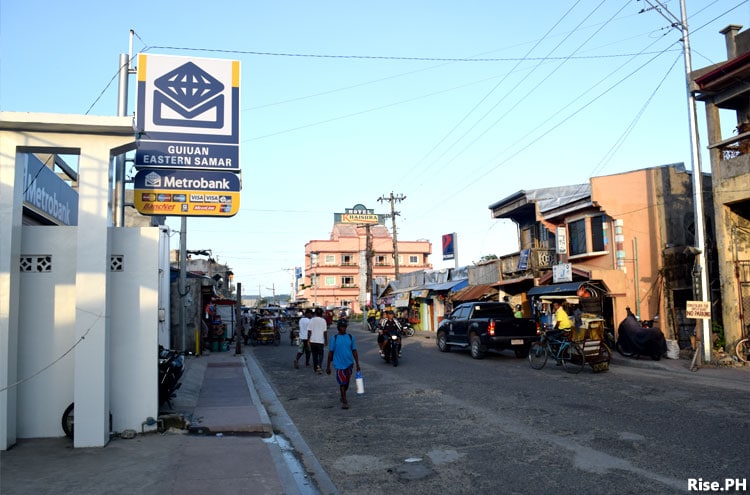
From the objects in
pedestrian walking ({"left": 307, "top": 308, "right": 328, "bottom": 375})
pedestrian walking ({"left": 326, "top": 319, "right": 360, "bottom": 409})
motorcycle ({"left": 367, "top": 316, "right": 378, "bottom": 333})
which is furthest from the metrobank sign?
motorcycle ({"left": 367, "top": 316, "right": 378, "bottom": 333})

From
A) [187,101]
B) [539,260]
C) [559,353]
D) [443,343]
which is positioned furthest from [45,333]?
[539,260]

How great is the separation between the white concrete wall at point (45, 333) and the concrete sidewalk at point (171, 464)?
1.20ft

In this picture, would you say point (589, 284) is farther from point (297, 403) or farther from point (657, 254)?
point (297, 403)

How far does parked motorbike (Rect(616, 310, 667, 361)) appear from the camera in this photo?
18.0 metres

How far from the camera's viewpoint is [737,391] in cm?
1173

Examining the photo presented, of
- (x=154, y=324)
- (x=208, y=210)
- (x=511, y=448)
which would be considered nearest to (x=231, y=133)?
(x=208, y=210)

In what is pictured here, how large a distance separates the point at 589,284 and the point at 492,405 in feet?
43.3

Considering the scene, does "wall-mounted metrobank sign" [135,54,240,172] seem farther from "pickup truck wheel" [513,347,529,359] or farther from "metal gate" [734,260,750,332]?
"metal gate" [734,260,750,332]

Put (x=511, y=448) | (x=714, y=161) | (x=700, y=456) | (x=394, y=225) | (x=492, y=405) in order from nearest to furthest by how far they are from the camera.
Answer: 1. (x=700, y=456)
2. (x=511, y=448)
3. (x=492, y=405)
4. (x=714, y=161)
5. (x=394, y=225)

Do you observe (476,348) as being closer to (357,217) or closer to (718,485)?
(718,485)

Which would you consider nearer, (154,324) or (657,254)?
(154,324)

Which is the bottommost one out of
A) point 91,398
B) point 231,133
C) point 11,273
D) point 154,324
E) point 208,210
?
point 91,398

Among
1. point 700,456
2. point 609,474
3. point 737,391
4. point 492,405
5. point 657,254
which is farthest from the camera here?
point 657,254

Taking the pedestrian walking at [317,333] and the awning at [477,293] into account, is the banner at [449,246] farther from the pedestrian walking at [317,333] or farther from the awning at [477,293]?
the pedestrian walking at [317,333]
